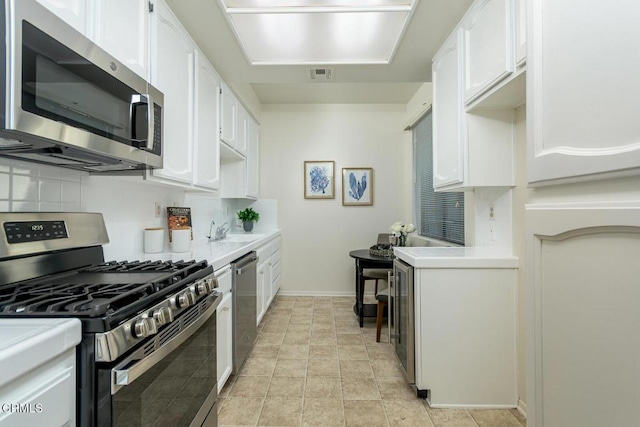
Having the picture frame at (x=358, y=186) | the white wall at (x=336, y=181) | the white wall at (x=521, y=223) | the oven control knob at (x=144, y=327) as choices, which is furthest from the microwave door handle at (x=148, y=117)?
the picture frame at (x=358, y=186)

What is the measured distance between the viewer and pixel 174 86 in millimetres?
1783

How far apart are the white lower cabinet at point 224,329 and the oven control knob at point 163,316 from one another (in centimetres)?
77

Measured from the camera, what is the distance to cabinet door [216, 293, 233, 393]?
5.95 feet

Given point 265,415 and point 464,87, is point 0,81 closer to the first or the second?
point 265,415

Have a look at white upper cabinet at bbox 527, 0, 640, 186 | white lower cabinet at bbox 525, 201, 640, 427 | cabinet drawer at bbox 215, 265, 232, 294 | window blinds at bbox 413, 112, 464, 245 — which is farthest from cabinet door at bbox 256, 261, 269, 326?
white upper cabinet at bbox 527, 0, 640, 186

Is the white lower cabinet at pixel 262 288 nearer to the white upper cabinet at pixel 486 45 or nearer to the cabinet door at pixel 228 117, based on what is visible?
the cabinet door at pixel 228 117

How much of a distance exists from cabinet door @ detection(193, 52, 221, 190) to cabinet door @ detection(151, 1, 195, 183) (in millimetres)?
100

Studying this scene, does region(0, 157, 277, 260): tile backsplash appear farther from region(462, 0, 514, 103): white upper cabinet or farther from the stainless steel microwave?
region(462, 0, 514, 103): white upper cabinet

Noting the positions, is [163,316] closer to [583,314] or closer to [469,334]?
[583,314]

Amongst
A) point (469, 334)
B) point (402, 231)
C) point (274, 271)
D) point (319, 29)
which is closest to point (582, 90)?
point (469, 334)

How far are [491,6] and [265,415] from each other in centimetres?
257

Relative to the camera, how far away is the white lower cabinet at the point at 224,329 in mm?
1813

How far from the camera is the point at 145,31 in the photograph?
58.6 inches

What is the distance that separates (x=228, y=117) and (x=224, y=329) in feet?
6.18
